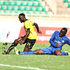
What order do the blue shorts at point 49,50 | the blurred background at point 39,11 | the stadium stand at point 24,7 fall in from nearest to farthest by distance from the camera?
the blue shorts at point 49,50 → the blurred background at point 39,11 → the stadium stand at point 24,7

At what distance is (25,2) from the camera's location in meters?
31.1

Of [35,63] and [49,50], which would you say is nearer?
[35,63]

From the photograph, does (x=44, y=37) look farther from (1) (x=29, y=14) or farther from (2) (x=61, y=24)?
(1) (x=29, y=14)

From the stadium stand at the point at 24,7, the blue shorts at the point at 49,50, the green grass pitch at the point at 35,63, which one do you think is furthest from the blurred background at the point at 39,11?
the green grass pitch at the point at 35,63

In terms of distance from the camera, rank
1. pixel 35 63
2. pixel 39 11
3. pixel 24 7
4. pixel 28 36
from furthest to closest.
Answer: pixel 24 7 < pixel 39 11 < pixel 28 36 < pixel 35 63

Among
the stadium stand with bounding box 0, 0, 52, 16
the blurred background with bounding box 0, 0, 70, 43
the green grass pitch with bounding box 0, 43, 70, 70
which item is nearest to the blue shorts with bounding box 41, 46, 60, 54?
the green grass pitch with bounding box 0, 43, 70, 70

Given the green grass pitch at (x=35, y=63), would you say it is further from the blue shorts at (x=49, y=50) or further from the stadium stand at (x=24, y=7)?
the stadium stand at (x=24, y=7)

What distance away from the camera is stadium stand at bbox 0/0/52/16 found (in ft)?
99.0

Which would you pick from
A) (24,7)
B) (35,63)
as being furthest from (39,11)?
(35,63)

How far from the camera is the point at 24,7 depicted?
3081cm

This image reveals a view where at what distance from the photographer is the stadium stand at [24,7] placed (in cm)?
3017

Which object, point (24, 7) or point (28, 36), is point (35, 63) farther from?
point (24, 7)

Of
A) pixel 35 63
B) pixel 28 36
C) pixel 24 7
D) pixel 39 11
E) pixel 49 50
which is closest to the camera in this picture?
pixel 35 63

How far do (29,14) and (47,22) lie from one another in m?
2.26
